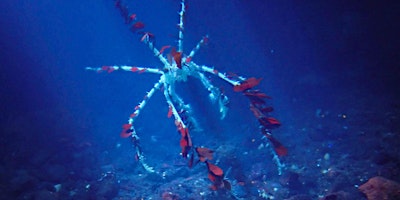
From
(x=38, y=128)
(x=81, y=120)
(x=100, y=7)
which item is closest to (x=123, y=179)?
(x=38, y=128)

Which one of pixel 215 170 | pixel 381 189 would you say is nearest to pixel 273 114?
pixel 381 189

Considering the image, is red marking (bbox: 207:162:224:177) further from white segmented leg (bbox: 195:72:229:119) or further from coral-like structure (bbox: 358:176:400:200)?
coral-like structure (bbox: 358:176:400:200)

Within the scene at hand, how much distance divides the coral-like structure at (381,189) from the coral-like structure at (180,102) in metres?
2.30

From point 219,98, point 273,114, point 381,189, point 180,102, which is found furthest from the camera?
point 273,114

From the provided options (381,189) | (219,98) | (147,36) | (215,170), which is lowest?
(215,170)

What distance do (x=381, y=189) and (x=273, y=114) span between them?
391 inches

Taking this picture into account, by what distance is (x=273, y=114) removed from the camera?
14.6m

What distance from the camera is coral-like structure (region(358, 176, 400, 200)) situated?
180 inches

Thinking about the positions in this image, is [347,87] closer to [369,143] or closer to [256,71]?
[369,143]

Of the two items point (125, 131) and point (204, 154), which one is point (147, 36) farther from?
point (204, 154)

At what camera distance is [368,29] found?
40.5 feet

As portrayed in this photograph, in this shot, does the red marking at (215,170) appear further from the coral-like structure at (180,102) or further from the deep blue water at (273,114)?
the deep blue water at (273,114)

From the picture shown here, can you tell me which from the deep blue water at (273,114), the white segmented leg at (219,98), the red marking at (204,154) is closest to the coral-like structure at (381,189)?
the deep blue water at (273,114)

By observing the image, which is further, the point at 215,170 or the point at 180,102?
the point at 180,102
